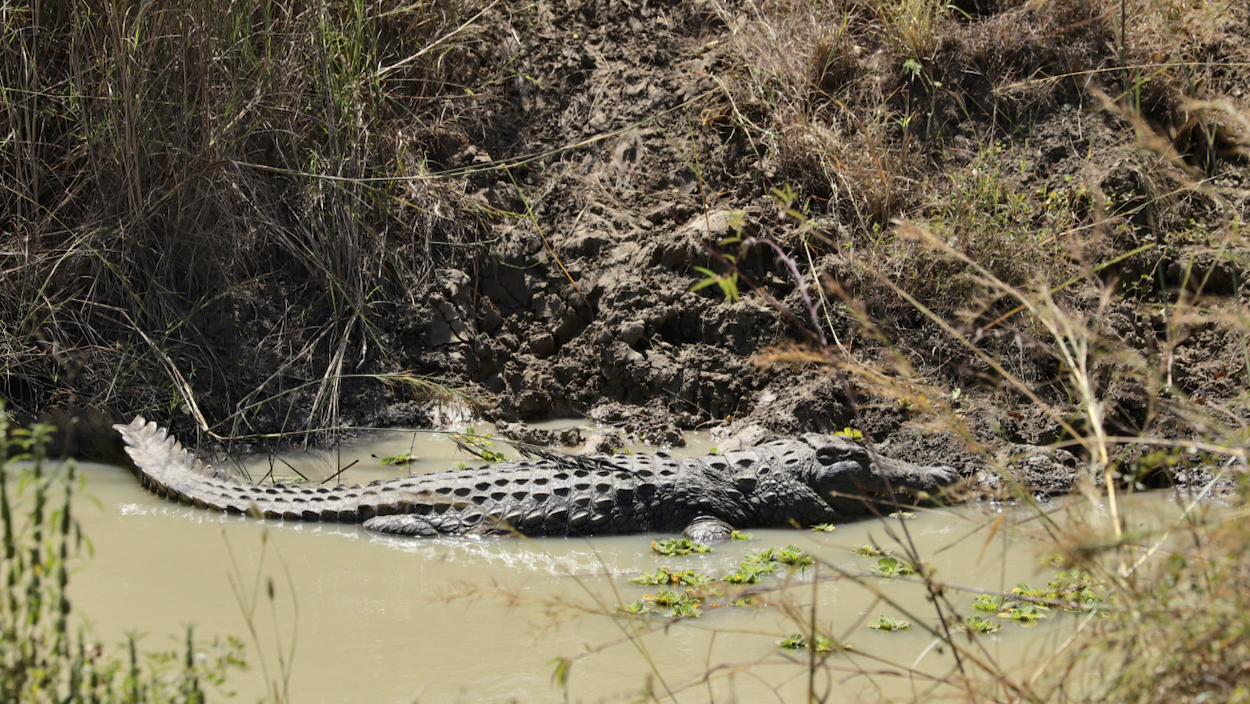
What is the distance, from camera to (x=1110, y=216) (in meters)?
5.95

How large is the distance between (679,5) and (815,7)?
1098 mm

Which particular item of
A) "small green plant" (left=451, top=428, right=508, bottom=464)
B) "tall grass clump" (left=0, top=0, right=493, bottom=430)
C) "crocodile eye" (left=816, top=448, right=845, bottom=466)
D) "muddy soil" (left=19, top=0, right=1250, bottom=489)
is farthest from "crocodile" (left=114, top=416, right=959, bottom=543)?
"tall grass clump" (left=0, top=0, right=493, bottom=430)

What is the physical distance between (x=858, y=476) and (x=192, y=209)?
3864 mm

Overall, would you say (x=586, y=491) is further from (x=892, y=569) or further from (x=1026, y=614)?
(x=1026, y=614)

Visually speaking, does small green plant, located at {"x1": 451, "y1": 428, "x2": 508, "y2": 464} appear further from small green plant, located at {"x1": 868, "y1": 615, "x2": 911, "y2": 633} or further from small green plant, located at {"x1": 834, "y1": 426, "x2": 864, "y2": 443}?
small green plant, located at {"x1": 868, "y1": 615, "x2": 911, "y2": 633}

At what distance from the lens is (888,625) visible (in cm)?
319

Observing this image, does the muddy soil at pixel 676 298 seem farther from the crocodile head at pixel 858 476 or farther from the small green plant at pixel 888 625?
the small green plant at pixel 888 625

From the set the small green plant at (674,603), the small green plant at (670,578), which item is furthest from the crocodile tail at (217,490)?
the small green plant at (674,603)

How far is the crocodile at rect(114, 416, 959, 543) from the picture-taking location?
434cm

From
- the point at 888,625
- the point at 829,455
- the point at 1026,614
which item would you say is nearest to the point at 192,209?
the point at 829,455

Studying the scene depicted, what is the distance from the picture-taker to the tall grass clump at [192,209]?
5.29m

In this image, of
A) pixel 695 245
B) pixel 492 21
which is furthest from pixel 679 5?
pixel 695 245

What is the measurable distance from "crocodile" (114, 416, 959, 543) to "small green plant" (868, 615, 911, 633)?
3.34 ft

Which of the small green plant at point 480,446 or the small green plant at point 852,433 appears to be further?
the small green plant at point 852,433
